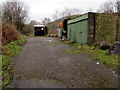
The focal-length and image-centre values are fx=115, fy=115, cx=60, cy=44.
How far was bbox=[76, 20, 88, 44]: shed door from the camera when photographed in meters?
9.76

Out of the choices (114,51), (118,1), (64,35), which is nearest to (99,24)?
(114,51)

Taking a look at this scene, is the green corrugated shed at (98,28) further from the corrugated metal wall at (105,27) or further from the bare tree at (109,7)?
the bare tree at (109,7)

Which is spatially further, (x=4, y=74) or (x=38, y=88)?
(x=4, y=74)

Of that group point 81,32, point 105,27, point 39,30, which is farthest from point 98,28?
point 39,30

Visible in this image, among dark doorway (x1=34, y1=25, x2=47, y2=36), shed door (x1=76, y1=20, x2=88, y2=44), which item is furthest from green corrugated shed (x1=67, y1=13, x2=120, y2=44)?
dark doorway (x1=34, y1=25, x2=47, y2=36)

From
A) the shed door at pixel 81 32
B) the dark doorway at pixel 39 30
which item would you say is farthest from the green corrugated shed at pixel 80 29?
the dark doorway at pixel 39 30

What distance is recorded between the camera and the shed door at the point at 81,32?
9.76 meters

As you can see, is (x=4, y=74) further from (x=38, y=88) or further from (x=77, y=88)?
(x=77, y=88)

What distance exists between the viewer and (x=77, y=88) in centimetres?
266

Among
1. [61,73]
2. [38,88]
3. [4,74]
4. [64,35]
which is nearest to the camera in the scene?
[38,88]

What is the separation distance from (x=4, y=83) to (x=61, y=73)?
1.59m

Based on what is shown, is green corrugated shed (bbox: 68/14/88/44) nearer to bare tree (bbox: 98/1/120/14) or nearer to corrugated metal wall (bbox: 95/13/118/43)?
corrugated metal wall (bbox: 95/13/118/43)

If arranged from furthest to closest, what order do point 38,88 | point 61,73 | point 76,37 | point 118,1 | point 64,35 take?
point 118,1, point 64,35, point 76,37, point 61,73, point 38,88

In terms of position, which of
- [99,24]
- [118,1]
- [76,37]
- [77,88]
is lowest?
[77,88]
